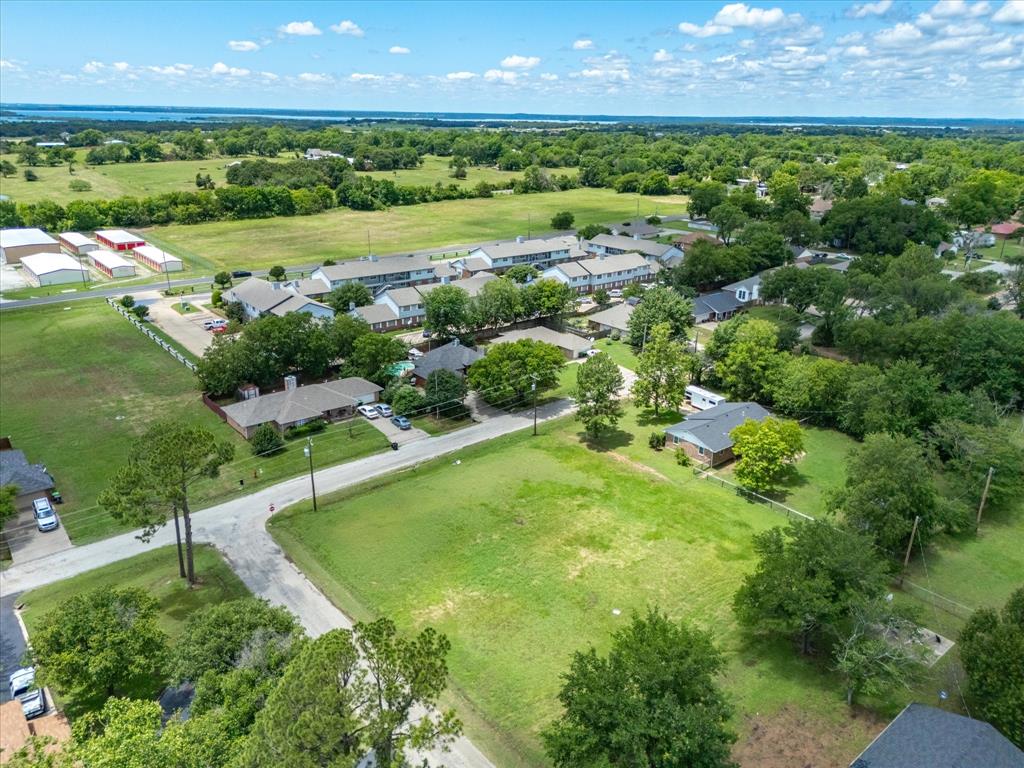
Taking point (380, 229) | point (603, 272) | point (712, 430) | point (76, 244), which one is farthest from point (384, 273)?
point (76, 244)

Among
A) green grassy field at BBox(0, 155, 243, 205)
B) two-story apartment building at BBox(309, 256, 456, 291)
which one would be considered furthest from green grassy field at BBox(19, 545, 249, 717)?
Result: green grassy field at BBox(0, 155, 243, 205)

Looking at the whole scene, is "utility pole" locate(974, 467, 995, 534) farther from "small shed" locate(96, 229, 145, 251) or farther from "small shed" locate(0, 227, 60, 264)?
"small shed" locate(0, 227, 60, 264)

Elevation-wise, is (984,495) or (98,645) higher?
(98,645)

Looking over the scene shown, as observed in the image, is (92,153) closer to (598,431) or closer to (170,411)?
(170,411)

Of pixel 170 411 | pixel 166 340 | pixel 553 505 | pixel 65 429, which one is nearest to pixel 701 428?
pixel 553 505

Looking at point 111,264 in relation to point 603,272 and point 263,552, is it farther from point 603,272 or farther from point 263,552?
point 263,552
